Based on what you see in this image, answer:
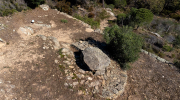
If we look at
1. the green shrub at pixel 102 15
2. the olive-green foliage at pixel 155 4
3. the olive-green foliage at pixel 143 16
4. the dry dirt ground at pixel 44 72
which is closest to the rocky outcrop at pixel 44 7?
the dry dirt ground at pixel 44 72

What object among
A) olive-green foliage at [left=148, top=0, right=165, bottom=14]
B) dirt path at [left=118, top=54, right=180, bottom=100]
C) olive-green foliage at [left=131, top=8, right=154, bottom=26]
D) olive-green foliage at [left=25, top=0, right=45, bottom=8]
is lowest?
dirt path at [left=118, top=54, right=180, bottom=100]

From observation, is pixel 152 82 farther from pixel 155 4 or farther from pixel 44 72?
pixel 155 4

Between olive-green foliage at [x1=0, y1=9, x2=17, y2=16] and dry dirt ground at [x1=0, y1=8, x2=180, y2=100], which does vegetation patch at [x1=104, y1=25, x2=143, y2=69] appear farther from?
olive-green foliage at [x1=0, y1=9, x2=17, y2=16]

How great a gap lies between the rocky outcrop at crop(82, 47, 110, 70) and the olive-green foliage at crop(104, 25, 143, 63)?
1673 mm

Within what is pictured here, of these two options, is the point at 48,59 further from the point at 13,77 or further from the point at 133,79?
the point at 133,79

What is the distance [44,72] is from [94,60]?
375cm

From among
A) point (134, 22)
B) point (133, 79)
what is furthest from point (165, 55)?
point (133, 79)

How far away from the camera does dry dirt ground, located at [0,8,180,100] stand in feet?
24.7

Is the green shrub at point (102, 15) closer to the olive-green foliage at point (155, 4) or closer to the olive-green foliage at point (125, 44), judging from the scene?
the olive-green foliage at point (155, 4)

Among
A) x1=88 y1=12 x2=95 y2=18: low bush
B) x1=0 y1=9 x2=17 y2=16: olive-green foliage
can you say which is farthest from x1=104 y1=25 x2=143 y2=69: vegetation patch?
x1=0 y1=9 x2=17 y2=16: olive-green foliage

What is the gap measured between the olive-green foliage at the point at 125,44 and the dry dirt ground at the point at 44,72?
5.67ft

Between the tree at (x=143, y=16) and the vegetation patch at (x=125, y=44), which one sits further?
the tree at (x=143, y=16)

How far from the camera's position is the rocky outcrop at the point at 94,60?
8820 millimetres

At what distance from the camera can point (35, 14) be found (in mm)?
14961
